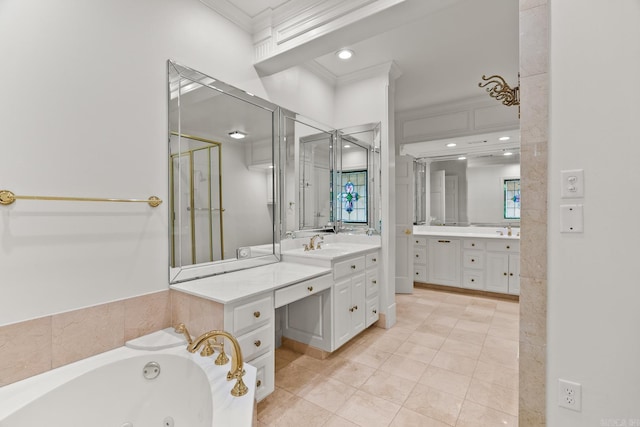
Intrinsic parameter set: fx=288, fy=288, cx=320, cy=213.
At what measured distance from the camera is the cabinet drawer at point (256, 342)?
164 centimetres

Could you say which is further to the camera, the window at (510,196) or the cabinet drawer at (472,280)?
the window at (510,196)

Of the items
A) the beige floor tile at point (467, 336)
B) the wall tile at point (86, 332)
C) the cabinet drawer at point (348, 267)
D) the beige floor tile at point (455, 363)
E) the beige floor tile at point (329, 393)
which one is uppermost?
the cabinet drawer at point (348, 267)

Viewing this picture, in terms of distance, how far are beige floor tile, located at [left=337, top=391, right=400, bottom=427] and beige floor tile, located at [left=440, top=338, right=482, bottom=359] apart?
3.33ft

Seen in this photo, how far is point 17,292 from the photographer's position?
128 centimetres

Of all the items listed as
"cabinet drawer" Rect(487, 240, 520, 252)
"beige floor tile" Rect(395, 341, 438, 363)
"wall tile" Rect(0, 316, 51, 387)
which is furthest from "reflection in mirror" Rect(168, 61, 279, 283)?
"cabinet drawer" Rect(487, 240, 520, 252)

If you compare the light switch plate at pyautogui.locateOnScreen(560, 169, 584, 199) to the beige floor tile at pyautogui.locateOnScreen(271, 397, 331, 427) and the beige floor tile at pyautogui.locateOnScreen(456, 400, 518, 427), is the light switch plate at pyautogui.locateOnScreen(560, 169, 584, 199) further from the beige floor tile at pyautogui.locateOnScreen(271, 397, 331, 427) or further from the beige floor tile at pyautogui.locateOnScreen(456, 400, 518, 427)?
the beige floor tile at pyautogui.locateOnScreen(271, 397, 331, 427)

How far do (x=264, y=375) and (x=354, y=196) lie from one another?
2.15 m

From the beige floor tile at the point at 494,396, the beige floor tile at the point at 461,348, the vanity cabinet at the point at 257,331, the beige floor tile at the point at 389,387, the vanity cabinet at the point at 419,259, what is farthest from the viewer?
the vanity cabinet at the point at 419,259

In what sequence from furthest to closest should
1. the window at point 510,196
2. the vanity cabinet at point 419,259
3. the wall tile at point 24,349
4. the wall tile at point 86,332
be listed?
the vanity cabinet at point 419,259, the window at point 510,196, the wall tile at point 86,332, the wall tile at point 24,349

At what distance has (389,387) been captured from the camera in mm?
2029

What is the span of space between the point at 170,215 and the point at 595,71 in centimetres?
219

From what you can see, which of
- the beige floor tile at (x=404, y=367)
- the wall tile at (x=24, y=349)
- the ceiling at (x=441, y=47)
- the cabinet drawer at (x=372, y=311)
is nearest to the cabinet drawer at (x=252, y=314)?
the wall tile at (x=24, y=349)

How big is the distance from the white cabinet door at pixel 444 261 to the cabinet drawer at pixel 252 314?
353 centimetres

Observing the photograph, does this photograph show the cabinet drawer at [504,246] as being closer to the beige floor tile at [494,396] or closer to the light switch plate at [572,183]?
the beige floor tile at [494,396]
